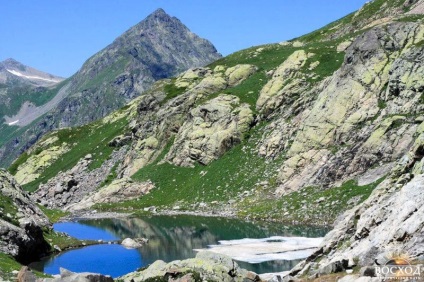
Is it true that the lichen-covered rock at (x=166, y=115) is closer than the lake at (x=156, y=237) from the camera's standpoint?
No

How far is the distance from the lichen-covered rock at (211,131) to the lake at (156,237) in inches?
1280

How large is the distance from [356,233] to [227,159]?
9527cm

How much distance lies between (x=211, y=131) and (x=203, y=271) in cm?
11027

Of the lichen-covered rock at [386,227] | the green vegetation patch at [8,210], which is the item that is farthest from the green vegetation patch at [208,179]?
the lichen-covered rock at [386,227]

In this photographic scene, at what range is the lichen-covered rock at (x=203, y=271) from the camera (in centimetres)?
3526

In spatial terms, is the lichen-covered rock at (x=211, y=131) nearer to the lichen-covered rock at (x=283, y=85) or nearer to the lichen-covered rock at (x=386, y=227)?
the lichen-covered rock at (x=283, y=85)

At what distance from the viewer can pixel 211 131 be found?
14500 centimetres

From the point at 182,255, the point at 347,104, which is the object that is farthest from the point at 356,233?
the point at 347,104

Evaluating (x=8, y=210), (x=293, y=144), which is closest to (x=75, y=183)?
(x=293, y=144)

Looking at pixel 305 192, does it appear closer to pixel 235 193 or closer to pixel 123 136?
pixel 235 193

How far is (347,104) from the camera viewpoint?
11131cm

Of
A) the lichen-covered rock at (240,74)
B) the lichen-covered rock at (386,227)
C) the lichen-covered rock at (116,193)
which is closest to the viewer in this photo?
the lichen-covered rock at (386,227)

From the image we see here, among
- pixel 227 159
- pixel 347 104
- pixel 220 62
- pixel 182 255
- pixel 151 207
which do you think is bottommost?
pixel 182 255

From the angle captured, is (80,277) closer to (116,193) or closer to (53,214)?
(53,214)
